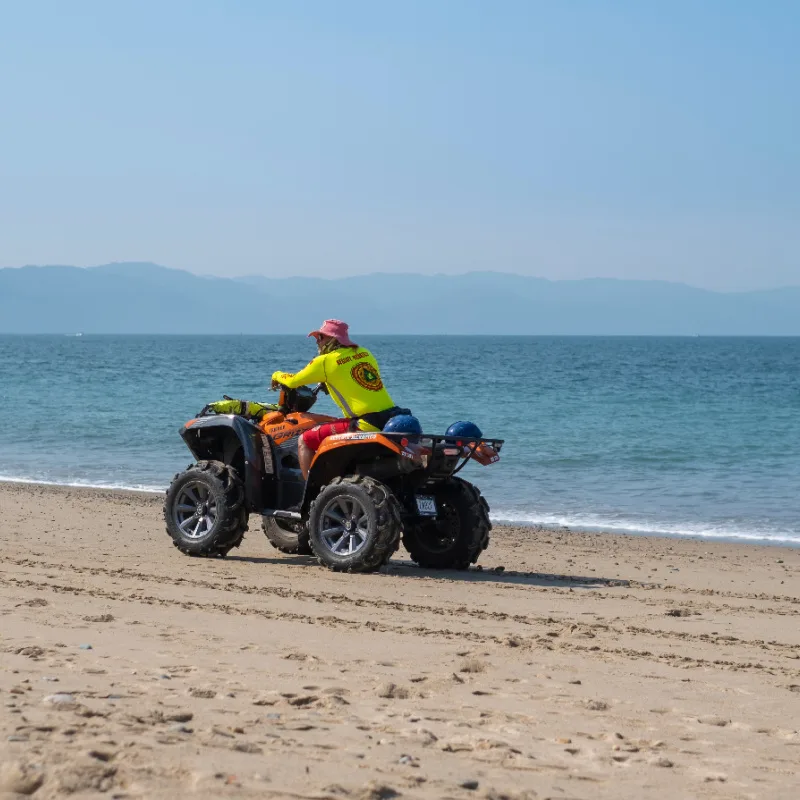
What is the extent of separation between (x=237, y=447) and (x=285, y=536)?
0.89 meters

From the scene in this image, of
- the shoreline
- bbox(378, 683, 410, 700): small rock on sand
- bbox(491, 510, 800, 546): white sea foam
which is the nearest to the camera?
bbox(378, 683, 410, 700): small rock on sand

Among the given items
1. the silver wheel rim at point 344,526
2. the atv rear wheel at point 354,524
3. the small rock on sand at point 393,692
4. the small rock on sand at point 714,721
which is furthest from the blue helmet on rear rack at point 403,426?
the small rock on sand at point 714,721

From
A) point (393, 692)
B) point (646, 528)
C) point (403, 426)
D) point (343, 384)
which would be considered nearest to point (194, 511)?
point (343, 384)

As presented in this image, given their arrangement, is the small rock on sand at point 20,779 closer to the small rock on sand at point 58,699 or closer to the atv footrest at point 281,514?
the small rock on sand at point 58,699

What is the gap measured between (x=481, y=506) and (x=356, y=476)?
3.46 feet

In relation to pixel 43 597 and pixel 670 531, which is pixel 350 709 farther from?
pixel 670 531

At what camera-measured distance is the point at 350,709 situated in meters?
4.98

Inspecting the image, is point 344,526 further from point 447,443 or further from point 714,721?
point 714,721

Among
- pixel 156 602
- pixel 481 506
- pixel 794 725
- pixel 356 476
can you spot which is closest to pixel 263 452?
pixel 356 476

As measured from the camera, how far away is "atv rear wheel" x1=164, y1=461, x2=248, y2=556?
977 cm

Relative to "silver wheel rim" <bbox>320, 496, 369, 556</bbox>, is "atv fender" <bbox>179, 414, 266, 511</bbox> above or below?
above

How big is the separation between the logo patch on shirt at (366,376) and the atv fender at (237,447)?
1.04 m

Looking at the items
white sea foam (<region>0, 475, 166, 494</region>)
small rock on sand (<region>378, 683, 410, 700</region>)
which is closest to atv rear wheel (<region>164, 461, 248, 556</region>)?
small rock on sand (<region>378, 683, 410, 700</region>)

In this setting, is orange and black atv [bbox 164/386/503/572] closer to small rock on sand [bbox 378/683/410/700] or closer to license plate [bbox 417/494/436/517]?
license plate [bbox 417/494/436/517]
